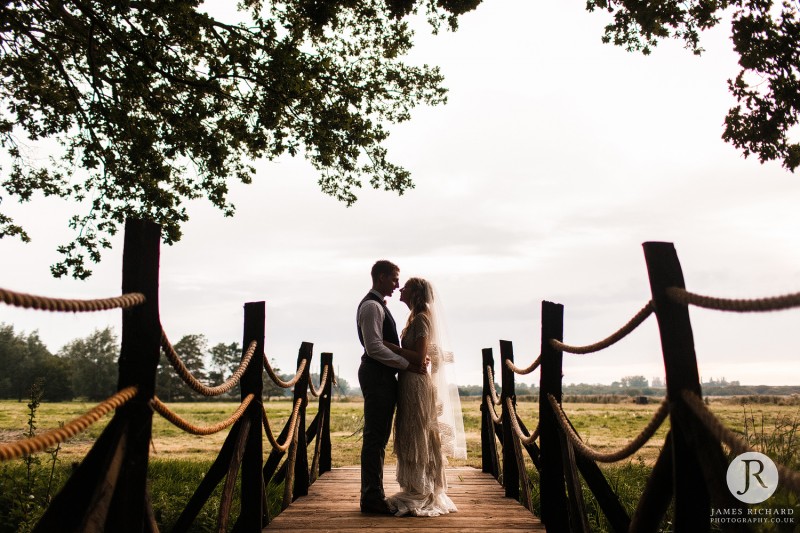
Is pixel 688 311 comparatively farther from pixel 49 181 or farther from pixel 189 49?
pixel 49 181

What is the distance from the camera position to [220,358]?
11075cm

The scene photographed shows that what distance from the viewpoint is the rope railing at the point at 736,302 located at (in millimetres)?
1754

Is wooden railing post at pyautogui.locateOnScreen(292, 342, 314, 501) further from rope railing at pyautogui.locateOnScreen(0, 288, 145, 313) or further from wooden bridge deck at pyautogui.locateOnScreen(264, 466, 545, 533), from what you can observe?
rope railing at pyautogui.locateOnScreen(0, 288, 145, 313)

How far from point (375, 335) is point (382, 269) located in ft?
2.18

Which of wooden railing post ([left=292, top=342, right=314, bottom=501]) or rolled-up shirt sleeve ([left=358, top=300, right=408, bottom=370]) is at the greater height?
rolled-up shirt sleeve ([left=358, top=300, right=408, bottom=370])

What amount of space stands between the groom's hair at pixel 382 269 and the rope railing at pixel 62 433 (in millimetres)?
3272

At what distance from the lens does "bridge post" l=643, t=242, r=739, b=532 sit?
2068mm

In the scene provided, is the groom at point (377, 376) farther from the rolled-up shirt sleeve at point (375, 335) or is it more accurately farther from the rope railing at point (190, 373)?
the rope railing at point (190, 373)

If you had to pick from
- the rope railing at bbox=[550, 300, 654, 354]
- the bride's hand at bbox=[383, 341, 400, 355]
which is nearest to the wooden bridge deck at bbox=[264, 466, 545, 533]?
the bride's hand at bbox=[383, 341, 400, 355]

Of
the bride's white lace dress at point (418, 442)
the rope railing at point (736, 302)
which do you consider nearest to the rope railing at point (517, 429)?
the bride's white lace dress at point (418, 442)

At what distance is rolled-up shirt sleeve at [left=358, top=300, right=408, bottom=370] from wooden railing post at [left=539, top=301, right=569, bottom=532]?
1.53 meters

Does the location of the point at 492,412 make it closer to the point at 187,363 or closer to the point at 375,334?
the point at 375,334

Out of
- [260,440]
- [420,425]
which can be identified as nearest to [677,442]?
[260,440]

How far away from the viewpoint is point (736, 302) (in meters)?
1.95
